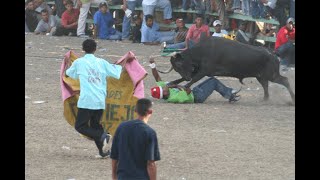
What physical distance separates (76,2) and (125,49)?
5.38m

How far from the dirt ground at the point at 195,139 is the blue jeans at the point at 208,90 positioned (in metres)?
0.15

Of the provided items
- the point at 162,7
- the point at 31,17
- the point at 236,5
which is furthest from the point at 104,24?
the point at 236,5

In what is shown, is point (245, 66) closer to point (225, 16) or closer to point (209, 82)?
point (209, 82)

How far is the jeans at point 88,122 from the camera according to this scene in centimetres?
1216

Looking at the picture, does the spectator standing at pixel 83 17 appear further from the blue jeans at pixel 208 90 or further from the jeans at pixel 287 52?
the blue jeans at pixel 208 90

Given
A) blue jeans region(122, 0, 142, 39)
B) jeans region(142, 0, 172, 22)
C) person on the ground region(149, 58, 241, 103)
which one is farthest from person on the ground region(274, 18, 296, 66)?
blue jeans region(122, 0, 142, 39)

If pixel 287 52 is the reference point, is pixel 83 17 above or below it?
above

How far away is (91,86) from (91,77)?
0.10 metres

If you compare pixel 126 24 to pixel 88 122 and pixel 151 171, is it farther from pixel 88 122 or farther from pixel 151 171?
pixel 151 171

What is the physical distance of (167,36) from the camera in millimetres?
28578

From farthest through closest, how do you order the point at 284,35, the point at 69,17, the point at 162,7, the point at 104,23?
1. the point at 69,17
2. the point at 104,23
3. the point at 162,7
4. the point at 284,35

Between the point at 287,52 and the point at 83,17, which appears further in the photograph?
the point at 83,17

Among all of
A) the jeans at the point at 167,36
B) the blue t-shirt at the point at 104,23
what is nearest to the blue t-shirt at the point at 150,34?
the jeans at the point at 167,36
